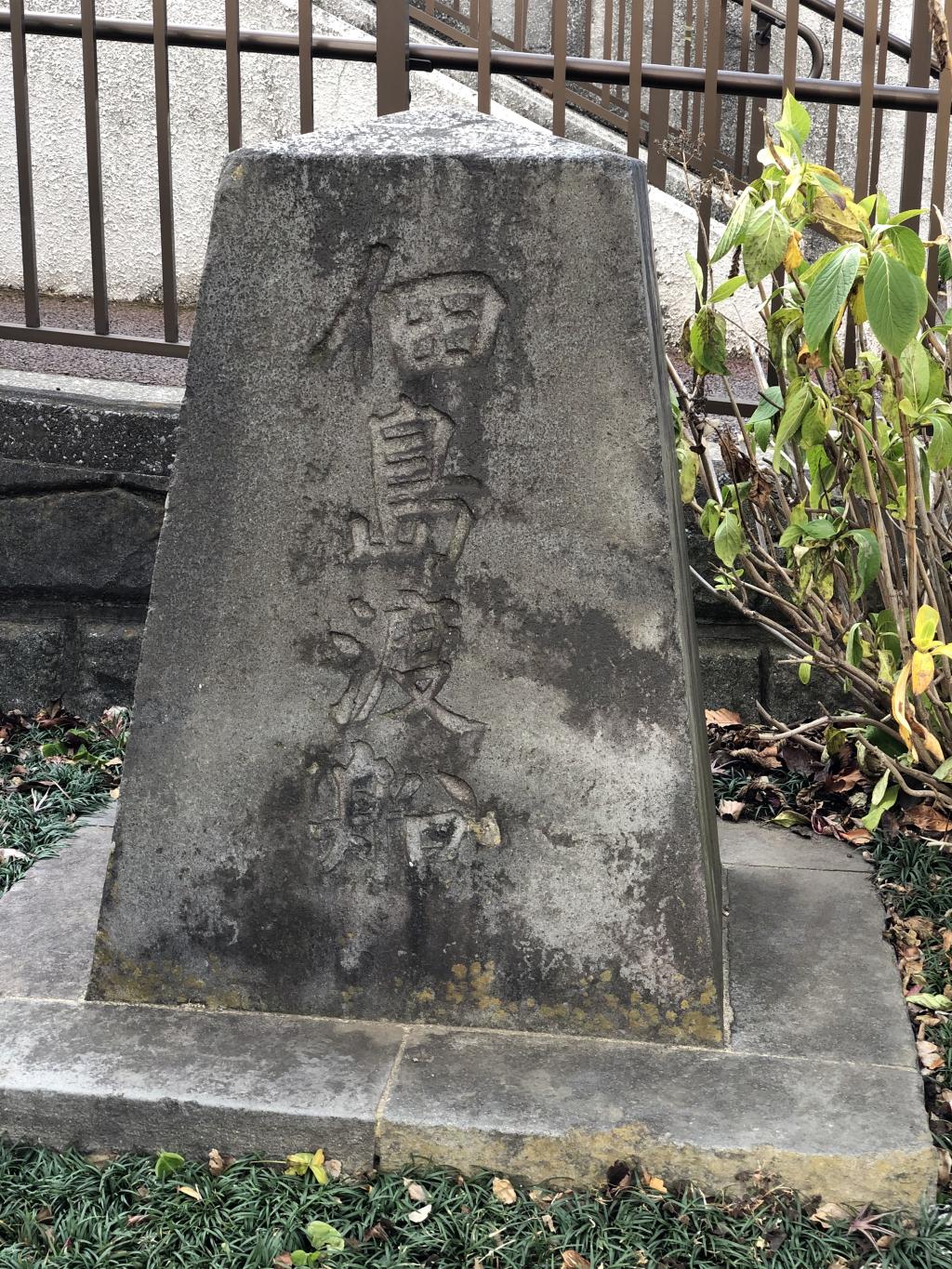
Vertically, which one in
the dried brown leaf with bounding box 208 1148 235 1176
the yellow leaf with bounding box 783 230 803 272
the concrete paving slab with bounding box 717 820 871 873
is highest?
the yellow leaf with bounding box 783 230 803 272

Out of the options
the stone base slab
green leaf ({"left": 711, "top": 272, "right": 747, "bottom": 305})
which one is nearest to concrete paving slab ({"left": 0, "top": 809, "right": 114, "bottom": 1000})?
the stone base slab

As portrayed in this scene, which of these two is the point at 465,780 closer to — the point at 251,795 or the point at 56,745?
the point at 251,795

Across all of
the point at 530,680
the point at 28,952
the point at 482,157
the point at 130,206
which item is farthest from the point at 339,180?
the point at 130,206

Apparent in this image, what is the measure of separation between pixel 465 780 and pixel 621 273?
2.78 feet

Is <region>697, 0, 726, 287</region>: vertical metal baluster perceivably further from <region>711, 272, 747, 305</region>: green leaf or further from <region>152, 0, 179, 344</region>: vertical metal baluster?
<region>152, 0, 179, 344</region>: vertical metal baluster

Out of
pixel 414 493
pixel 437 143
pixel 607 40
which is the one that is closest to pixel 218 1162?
pixel 414 493

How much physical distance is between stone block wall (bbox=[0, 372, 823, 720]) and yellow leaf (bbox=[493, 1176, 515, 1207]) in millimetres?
1879

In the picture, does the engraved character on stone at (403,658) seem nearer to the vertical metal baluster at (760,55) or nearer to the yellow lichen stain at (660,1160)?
the yellow lichen stain at (660,1160)

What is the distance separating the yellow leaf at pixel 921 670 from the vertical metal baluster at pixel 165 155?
2182 mm

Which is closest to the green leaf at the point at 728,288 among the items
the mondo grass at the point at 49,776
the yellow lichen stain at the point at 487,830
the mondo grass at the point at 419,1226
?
the yellow lichen stain at the point at 487,830

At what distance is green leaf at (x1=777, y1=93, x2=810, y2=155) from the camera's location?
2.53 m

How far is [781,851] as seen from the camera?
309 cm

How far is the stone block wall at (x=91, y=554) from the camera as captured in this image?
368 centimetres

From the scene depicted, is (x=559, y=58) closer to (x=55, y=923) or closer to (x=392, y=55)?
(x=392, y=55)
